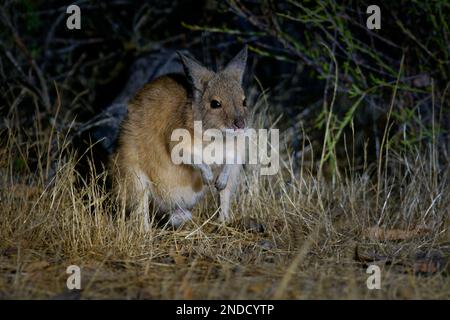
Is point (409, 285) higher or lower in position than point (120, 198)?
lower

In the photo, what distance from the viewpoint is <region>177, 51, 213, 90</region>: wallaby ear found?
5705 millimetres

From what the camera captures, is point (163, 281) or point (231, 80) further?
point (231, 80)

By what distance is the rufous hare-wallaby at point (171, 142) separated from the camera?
568 cm

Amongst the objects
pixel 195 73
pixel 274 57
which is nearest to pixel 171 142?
pixel 195 73

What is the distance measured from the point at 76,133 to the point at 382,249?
3463mm

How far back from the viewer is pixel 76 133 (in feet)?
22.5

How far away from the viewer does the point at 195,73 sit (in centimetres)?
574

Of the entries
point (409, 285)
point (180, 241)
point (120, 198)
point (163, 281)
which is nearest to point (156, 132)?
point (120, 198)

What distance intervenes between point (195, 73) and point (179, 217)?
1223 millimetres

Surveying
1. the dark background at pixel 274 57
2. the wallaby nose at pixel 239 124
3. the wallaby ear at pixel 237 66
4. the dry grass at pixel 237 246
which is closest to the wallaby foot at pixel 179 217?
the dry grass at pixel 237 246

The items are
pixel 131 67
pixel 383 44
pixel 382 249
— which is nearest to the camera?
pixel 382 249

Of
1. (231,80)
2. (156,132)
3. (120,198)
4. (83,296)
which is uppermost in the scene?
(231,80)

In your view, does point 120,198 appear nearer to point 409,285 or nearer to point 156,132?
point 156,132

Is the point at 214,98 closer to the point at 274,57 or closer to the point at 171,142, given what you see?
the point at 171,142
